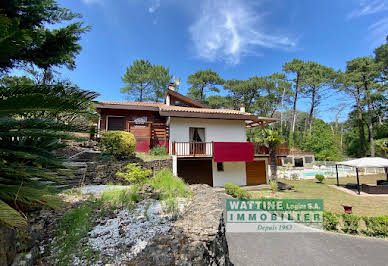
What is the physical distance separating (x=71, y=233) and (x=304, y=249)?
18.5 ft

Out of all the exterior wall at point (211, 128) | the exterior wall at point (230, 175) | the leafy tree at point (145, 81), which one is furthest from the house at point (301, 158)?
the leafy tree at point (145, 81)

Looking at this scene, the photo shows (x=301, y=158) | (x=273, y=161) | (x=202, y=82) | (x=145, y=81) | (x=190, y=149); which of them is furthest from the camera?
(x=301, y=158)

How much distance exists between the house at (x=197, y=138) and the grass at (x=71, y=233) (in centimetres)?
670

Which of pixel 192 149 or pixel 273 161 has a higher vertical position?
pixel 192 149

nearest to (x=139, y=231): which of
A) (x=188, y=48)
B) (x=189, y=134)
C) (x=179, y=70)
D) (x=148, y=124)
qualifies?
(x=148, y=124)

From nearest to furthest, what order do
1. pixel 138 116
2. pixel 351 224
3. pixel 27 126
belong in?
pixel 27 126 < pixel 351 224 < pixel 138 116

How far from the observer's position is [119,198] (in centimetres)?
376

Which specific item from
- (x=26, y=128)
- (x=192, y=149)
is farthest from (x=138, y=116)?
(x=26, y=128)

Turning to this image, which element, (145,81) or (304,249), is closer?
(304,249)

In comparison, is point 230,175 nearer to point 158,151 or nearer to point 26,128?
point 158,151

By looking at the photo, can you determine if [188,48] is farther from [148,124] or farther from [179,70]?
[148,124]

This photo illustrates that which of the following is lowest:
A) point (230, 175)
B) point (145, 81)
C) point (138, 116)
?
point (230, 175)

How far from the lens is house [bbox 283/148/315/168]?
84.0 feet

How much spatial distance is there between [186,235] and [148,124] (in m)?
8.68
